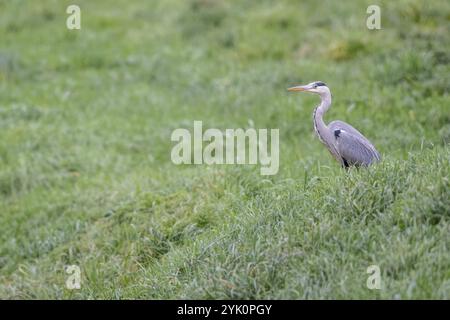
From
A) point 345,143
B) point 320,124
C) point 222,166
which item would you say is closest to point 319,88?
point 320,124

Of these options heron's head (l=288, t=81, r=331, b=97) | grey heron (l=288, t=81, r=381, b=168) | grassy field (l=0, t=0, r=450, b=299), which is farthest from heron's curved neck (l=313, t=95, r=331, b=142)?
grassy field (l=0, t=0, r=450, b=299)

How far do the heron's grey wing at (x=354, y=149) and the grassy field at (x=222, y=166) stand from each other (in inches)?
8.5

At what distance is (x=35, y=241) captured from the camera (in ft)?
28.1

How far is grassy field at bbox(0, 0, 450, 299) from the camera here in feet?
18.6

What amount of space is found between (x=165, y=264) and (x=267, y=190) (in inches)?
55.4

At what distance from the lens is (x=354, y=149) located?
6699 millimetres

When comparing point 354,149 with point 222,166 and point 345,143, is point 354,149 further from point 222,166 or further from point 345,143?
point 222,166

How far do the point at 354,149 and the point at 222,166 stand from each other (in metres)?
2.39

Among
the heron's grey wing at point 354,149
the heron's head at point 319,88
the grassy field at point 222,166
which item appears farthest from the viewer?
the heron's head at point 319,88

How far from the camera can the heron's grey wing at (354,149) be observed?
21.9ft

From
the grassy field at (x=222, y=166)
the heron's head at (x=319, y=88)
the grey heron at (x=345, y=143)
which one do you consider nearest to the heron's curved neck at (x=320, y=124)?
the grey heron at (x=345, y=143)

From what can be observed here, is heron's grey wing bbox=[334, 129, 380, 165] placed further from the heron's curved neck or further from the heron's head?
the heron's head

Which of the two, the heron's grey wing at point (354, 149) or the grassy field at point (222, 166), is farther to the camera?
the heron's grey wing at point (354, 149)

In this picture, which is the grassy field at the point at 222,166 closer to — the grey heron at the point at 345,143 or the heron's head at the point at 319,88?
the grey heron at the point at 345,143
